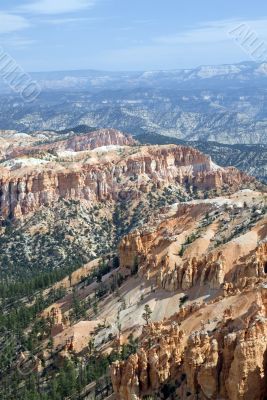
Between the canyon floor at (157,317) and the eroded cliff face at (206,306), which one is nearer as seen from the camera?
the eroded cliff face at (206,306)

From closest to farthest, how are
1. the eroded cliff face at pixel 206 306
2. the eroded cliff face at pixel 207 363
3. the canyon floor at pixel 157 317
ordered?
the eroded cliff face at pixel 207 363
the eroded cliff face at pixel 206 306
the canyon floor at pixel 157 317

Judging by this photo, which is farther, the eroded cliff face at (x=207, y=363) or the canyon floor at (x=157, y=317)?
the canyon floor at (x=157, y=317)

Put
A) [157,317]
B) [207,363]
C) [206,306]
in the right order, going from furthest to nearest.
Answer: [157,317]
[206,306]
[207,363]

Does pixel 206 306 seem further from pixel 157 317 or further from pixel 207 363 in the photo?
pixel 207 363

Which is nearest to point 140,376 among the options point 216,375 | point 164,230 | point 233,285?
point 216,375

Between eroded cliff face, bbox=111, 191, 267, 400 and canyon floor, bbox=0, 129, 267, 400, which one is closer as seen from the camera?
eroded cliff face, bbox=111, 191, 267, 400

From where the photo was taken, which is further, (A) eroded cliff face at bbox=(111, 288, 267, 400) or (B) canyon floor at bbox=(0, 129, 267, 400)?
(B) canyon floor at bbox=(0, 129, 267, 400)

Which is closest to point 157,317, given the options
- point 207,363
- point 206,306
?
point 206,306

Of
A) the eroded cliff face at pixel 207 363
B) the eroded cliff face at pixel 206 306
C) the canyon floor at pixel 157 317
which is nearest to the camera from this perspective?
the eroded cliff face at pixel 207 363

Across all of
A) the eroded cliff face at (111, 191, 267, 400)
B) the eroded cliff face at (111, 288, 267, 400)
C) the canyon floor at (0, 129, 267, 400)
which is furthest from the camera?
the canyon floor at (0, 129, 267, 400)

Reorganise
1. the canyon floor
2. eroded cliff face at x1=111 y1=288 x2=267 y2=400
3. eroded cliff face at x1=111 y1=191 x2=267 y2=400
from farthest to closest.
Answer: the canyon floor
eroded cliff face at x1=111 y1=191 x2=267 y2=400
eroded cliff face at x1=111 y1=288 x2=267 y2=400

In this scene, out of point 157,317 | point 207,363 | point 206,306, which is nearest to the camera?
point 207,363
